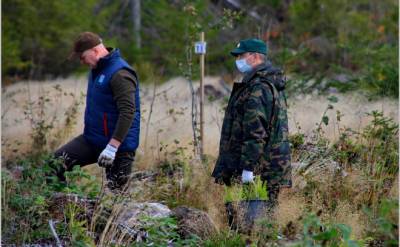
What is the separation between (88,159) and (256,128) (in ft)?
5.87

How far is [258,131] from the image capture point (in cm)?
616

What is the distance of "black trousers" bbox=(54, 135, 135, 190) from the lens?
7.04 meters

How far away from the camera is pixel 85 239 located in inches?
220

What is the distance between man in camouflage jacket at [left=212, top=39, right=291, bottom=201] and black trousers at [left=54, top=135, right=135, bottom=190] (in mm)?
994

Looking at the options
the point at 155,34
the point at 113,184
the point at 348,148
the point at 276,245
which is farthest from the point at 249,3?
the point at 276,245

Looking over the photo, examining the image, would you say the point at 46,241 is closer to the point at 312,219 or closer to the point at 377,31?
the point at 312,219

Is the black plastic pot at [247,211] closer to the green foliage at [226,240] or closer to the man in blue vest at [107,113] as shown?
the green foliage at [226,240]

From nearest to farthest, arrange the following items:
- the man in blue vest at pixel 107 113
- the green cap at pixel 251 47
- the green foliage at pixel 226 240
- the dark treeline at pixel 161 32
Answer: the green foliage at pixel 226 240
the green cap at pixel 251 47
the man in blue vest at pixel 107 113
the dark treeline at pixel 161 32

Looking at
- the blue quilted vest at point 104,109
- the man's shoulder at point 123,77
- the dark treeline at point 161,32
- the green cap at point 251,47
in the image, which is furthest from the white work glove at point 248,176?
the dark treeline at point 161,32

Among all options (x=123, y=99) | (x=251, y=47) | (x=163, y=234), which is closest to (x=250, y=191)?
(x=163, y=234)

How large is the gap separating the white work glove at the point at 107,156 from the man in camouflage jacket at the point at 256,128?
888 millimetres

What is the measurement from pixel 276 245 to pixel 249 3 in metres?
17.6

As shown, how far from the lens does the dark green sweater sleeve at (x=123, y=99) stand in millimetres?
6781

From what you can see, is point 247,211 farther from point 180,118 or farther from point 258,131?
point 180,118
